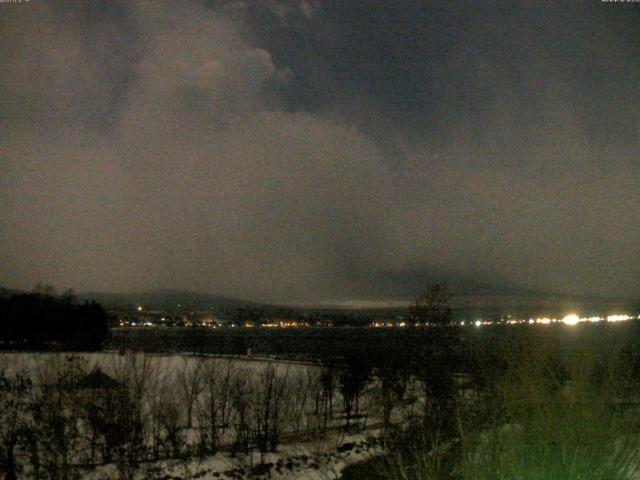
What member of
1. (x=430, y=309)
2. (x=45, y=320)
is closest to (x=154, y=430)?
(x=430, y=309)

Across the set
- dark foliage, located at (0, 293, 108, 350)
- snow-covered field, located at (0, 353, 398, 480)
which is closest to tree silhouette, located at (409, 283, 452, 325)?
snow-covered field, located at (0, 353, 398, 480)

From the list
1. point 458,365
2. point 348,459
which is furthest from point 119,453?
point 458,365

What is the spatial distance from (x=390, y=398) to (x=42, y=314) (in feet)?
126

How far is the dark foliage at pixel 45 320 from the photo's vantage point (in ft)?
149

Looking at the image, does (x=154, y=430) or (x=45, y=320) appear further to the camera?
(x=45, y=320)

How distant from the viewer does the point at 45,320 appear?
49.2 m

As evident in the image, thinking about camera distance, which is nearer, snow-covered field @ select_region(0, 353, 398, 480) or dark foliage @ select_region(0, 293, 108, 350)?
snow-covered field @ select_region(0, 353, 398, 480)

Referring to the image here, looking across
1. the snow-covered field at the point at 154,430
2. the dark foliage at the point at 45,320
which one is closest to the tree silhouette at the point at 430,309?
the snow-covered field at the point at 154,430

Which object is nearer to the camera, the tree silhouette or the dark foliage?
the tree silhouette

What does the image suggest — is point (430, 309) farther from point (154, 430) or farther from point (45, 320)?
point (45, 320)

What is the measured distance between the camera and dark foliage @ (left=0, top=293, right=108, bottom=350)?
45.4 m

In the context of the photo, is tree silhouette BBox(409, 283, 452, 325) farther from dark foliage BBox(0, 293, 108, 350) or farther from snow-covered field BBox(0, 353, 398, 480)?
dark foliage BBox(0, 293, 108, 350)

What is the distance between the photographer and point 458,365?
18.4 meters

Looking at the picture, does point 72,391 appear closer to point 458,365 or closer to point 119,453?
point 119,453
